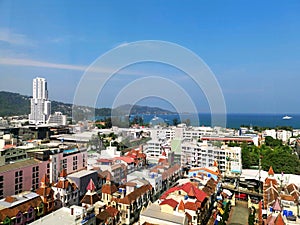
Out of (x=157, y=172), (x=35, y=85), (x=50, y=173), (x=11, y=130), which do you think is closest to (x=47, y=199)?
(x=50, y=173)

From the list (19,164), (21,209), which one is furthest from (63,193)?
(19,164)

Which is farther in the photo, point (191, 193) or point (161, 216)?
point (191, 193)

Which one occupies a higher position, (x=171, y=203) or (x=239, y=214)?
(x=171, y=203)

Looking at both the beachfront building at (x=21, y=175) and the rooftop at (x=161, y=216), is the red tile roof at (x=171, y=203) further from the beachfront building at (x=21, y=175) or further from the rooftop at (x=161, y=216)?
the beachfront building at (x=21, y=175)

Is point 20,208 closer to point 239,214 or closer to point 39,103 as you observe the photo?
point 239,214

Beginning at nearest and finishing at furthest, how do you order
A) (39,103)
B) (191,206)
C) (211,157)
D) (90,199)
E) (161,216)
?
(161,216) < (191,206) < (90,199) < (211,157) < (39,103)

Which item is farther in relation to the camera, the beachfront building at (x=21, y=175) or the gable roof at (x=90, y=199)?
the beachfront building at (x=21, y=175)

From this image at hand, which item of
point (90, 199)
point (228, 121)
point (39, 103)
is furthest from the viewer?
point (228, 121)

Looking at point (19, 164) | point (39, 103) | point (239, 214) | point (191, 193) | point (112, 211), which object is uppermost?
point (39, 103)

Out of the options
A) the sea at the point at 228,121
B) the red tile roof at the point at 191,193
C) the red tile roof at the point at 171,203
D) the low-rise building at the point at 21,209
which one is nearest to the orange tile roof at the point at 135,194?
the red tile roof at the point at 171,203
